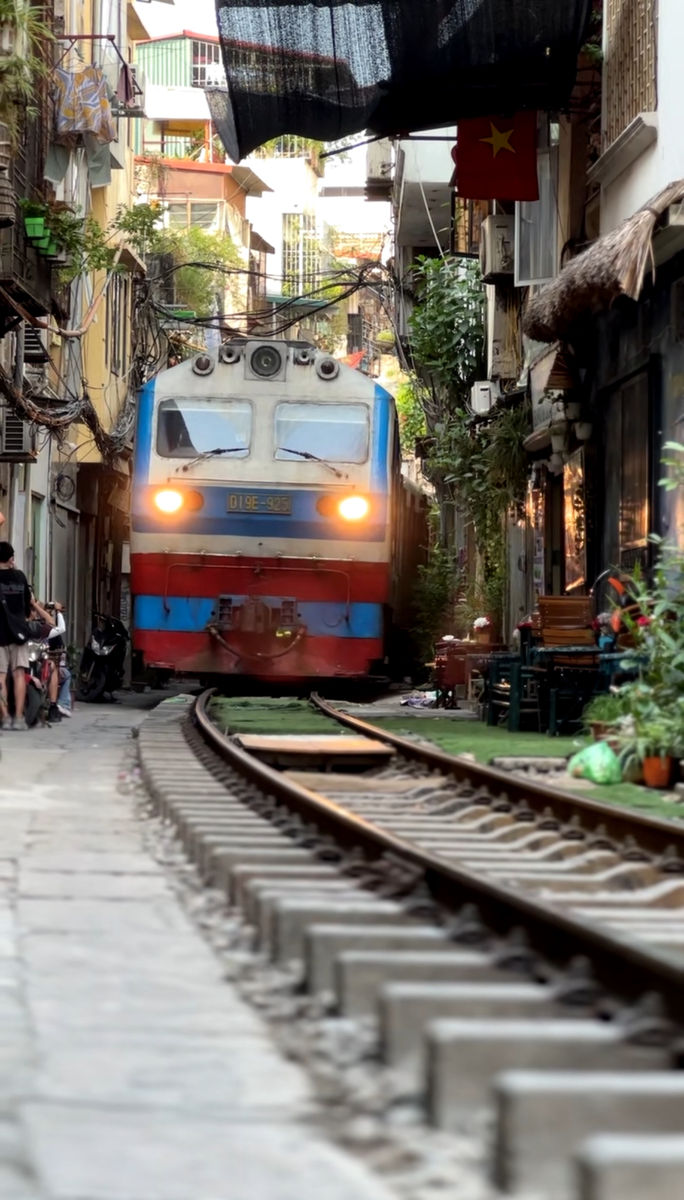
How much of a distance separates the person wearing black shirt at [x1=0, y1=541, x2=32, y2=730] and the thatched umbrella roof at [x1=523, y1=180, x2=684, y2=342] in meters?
4.83

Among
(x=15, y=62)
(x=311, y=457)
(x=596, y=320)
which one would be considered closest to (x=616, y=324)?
(x=596, y=320)

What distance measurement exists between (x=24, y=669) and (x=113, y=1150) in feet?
43.6

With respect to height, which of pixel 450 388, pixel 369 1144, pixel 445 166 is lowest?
pixel 369 1144

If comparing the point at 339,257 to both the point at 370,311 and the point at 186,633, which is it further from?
the point at 186,633

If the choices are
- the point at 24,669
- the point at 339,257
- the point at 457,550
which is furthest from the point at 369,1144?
the point at 339,257

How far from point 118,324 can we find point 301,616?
1988 centimetres

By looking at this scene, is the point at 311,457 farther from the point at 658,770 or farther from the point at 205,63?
the point at 205,63

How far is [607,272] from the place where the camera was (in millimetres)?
12453

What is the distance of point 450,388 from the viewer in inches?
1099

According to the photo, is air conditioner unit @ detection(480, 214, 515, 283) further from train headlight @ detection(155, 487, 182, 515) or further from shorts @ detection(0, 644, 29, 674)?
shorts @ detection(0, 644, 29, 674)

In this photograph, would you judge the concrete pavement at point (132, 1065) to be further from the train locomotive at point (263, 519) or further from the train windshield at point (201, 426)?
the train windshield at point (201, 426)

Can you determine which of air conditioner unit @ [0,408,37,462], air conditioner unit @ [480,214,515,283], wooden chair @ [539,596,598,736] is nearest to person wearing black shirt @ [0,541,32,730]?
wooden chair @ [539,596,598,736]

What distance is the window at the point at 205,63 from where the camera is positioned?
6800cm

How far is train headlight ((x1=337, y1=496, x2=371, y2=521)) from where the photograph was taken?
1891cm
